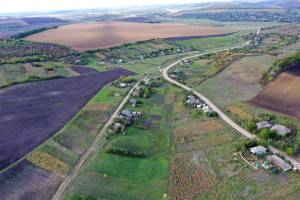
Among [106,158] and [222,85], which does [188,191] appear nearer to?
[106,158]

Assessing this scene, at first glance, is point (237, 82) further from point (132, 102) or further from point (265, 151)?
point (265, 151)

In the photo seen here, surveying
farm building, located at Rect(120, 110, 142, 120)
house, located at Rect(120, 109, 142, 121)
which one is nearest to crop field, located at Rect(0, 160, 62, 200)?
house, located at Rect(120, 109, 142, 121)

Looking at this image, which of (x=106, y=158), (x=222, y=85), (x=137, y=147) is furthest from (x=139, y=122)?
(x=222, y=85)

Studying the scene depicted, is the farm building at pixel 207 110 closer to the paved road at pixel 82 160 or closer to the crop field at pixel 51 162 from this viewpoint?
the paved road at pixel 82 160

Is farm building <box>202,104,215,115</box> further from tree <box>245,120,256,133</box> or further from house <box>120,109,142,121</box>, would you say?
house <box>120,109,142,121</box>

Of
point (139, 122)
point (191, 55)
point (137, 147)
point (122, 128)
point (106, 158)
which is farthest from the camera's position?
point (191, 55)
